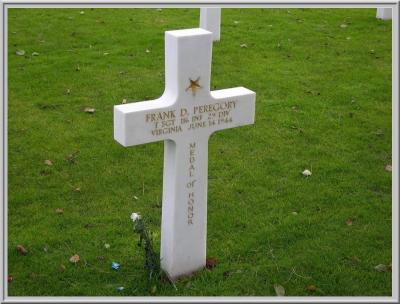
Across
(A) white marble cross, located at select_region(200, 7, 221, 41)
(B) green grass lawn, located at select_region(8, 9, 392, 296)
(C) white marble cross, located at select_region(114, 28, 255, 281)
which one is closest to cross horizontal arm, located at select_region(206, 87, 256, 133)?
(C) white marble cross, located at select_region(114, 28, 255, 281)

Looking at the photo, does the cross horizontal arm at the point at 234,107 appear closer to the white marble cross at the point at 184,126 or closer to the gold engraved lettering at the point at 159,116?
the white marble cross at the point at 184,126

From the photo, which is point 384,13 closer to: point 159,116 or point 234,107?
point 234,107

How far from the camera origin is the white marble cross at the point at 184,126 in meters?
4.82

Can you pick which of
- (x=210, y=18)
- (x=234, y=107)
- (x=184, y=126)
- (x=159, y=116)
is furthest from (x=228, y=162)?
(x=210, y=18)

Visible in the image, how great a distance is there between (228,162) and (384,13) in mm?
6921

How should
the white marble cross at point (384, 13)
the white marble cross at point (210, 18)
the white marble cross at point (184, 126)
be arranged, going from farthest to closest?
1. the white marble cross at point (384, 13)
2. the white marble cross at point (210, 18)
3. the white marble cross at point (184, 126)

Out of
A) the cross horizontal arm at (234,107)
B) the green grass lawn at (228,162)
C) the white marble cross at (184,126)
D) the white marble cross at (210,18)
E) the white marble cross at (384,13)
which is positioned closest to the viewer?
the white marble cross at (184,126)

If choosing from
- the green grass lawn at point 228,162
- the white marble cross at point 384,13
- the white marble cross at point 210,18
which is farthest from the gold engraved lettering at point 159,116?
the white marble cross at point 384,13

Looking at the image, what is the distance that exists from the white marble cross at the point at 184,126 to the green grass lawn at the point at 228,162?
404 millimetres

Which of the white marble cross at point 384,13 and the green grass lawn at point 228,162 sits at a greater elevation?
the white marble cross at point 384,13

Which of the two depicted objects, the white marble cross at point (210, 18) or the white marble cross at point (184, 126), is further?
the white marble cross at point (210, 18)

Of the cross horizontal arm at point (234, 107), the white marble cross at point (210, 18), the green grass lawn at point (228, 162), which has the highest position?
the white marble cross at point (210, 18)

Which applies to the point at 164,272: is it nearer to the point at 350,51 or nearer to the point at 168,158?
the point at 168,158

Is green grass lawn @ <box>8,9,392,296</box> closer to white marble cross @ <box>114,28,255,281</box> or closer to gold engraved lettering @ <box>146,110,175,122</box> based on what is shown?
white marble cross @ <box>114,28,255,281</box>
